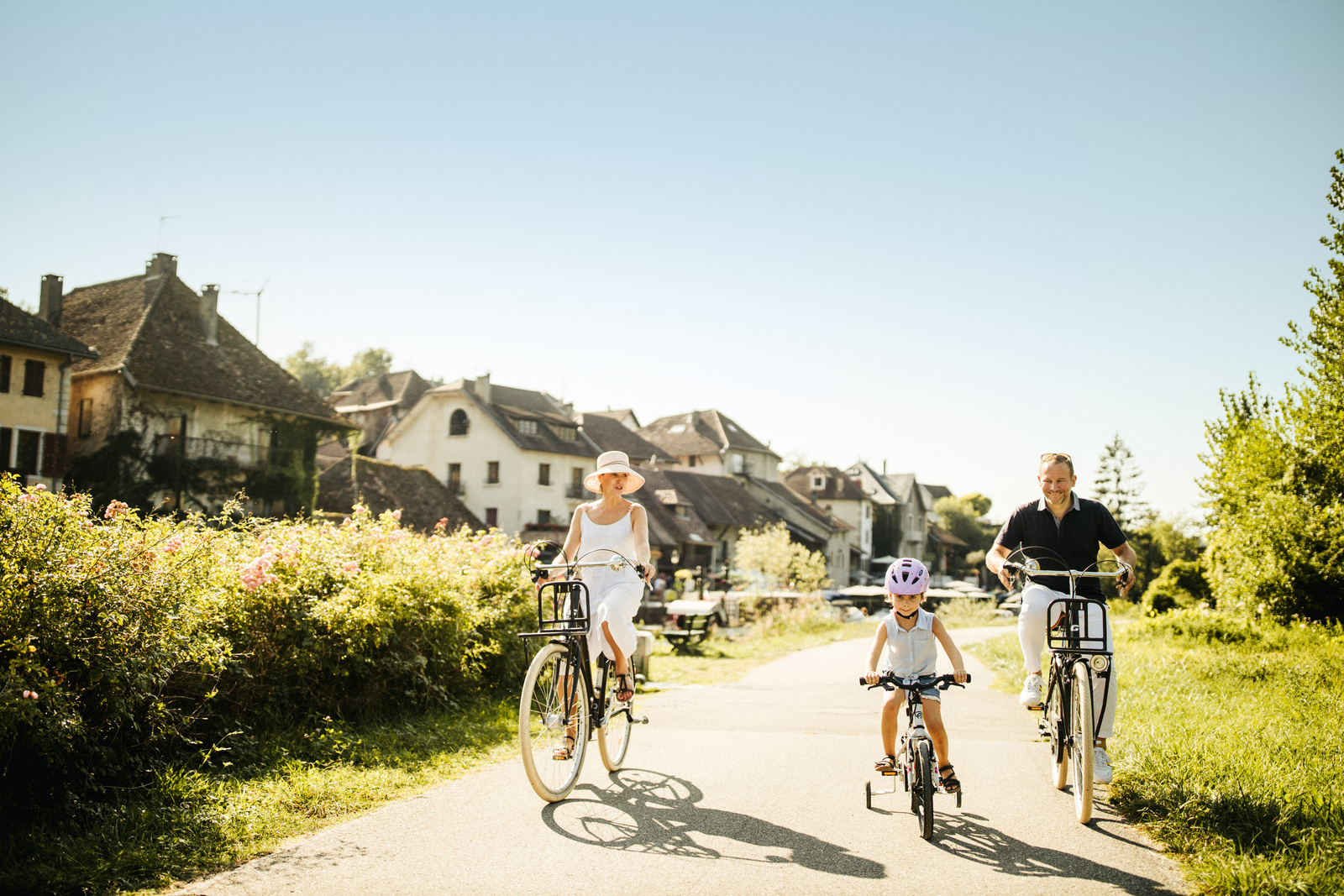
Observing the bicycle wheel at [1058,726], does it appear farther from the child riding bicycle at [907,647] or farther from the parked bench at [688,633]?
the parked bench at [688,633]

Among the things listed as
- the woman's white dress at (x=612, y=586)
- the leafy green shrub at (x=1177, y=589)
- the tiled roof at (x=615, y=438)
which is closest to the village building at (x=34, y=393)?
the woman's white dress at (x=612, y=586)

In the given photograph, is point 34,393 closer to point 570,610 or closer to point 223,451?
point 223,451

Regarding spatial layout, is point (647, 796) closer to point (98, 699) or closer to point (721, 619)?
point (98, 699)

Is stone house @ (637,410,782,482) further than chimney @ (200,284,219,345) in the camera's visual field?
Yes

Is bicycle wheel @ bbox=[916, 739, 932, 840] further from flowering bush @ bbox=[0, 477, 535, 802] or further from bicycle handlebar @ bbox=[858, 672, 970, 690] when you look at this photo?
flowering bush @ bbox=[0, 477, 535, 802]

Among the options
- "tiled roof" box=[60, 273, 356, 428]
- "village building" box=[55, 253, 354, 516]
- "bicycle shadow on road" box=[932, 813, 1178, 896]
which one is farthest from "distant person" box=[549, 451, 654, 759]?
"tiled roof" box=[60, 273, 356, 428]

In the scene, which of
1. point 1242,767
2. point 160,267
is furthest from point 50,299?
point 1242,767

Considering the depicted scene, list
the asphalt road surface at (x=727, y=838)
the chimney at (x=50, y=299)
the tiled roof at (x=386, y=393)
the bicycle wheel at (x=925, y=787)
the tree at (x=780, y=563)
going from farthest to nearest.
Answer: the tiled roof at (x=386, y=393) → the tree at (x=780, y=563) → the chimney at (x=50, y=299) → the bicycle wheel at (x=925, y=787) → the asphalt road surface at (x=727, y=838)

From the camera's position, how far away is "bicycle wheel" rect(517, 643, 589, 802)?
18.1 ft

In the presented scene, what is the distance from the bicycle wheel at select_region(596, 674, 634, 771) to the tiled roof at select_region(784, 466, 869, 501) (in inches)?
2820

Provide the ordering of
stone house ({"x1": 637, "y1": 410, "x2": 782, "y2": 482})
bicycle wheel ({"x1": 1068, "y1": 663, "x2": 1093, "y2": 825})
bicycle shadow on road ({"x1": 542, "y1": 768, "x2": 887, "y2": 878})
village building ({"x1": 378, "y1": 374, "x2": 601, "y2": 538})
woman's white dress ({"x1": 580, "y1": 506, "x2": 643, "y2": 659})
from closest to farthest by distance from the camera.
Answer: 1. bicycle shadow on road ({"x1": 542, "y1": 768, "x2": 887, "y2": 878})
2. bicycle wheel ({"x1": 1068, "y1": 663, "x2": 1093, "y2": 825})
3. woman's white dress ({"x1": 580, "y1": 506, "x2": 643, "y2": 659})
4. village building ({"x1": 378, "y1": 374, "x2": 601, "y2": 538})
5. stone house ({"x1": 637, "y1": 410, "x2": 782, "y2": 482})

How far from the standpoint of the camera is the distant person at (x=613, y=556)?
6375 millimetres

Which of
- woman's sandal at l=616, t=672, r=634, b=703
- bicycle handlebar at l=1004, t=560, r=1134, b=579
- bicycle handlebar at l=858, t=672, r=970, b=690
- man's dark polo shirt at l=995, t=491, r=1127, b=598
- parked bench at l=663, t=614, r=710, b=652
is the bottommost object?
parked bench at l=663, t=614, r=710, b=652

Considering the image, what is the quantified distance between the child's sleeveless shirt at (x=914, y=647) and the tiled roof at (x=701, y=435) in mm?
66541
